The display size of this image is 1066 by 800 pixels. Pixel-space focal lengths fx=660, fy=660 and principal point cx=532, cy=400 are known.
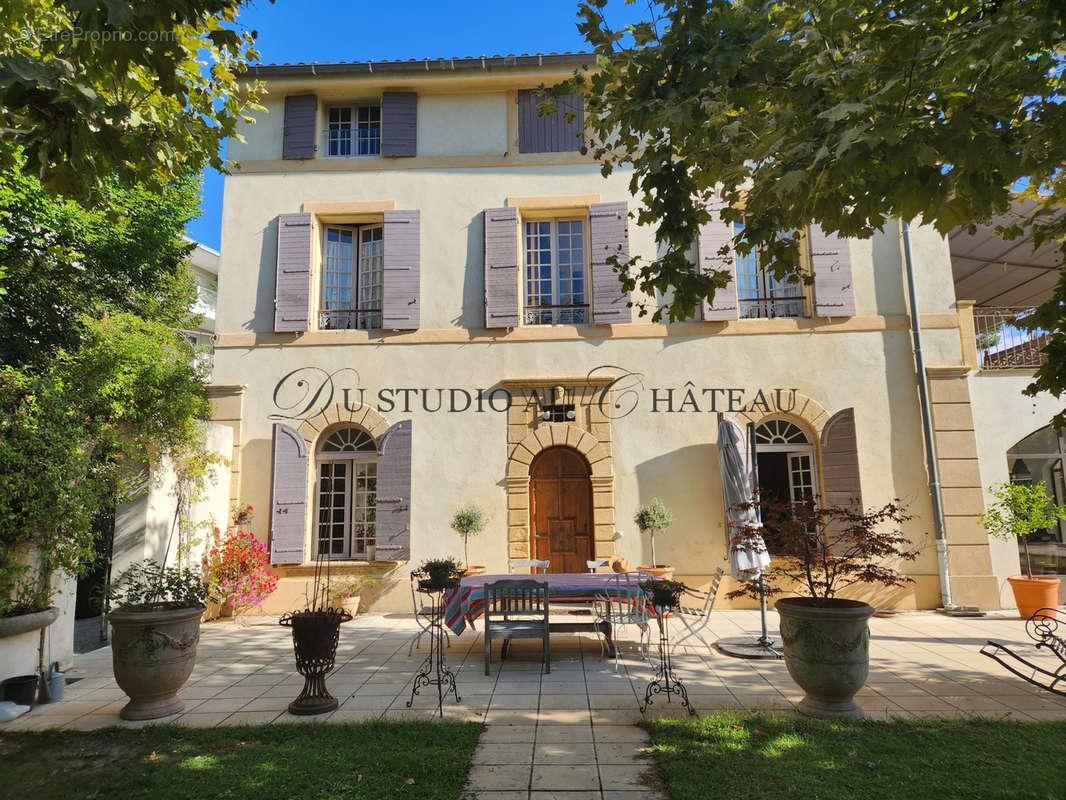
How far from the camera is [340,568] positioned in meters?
8.48

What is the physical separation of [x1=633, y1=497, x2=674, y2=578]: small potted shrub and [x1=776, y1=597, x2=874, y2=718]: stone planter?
3.53m

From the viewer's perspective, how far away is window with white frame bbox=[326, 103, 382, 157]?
9.63 metres

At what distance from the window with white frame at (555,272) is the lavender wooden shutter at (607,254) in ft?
0.80

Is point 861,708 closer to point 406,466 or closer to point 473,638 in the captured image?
point 473,638

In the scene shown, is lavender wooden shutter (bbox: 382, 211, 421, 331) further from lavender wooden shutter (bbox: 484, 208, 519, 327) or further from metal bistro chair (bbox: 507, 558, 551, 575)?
metal bistro chair (bbox: 507, 558, 551, 575)

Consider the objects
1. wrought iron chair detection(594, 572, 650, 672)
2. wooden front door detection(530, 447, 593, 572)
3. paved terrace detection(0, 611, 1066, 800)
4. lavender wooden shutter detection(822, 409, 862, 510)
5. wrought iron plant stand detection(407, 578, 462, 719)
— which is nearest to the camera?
paved terrace detection(0, 611, 1066, 800)

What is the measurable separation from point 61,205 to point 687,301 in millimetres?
9676

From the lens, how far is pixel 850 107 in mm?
2930

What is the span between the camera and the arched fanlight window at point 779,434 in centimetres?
872

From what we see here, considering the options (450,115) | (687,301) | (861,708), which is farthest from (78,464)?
(450,115)

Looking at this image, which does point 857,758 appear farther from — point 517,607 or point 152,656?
point 152,656

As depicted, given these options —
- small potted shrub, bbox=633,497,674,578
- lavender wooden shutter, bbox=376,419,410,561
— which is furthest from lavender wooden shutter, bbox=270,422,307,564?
small potted shrub, bbox=633,497,674,578

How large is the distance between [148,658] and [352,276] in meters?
6.10

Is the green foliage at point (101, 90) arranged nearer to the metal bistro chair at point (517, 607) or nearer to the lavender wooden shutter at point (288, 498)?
the metal bistro chair at point (517, 607)
